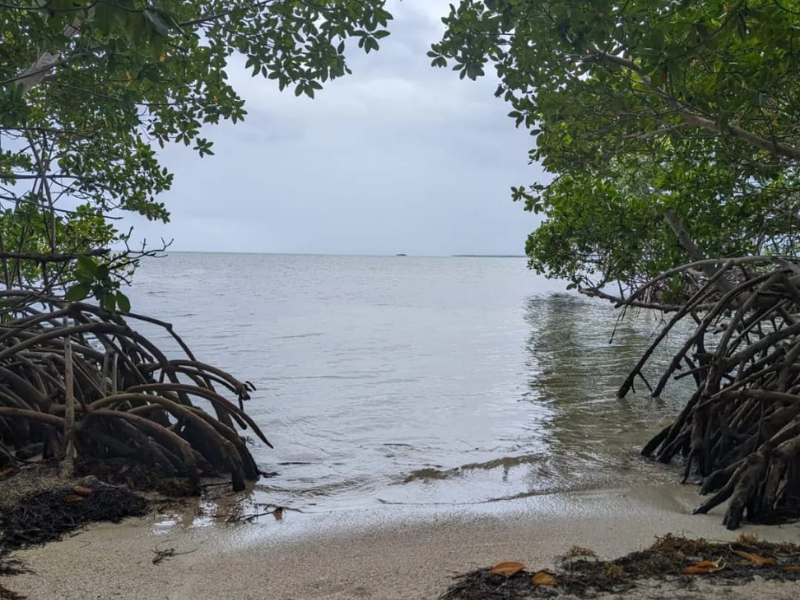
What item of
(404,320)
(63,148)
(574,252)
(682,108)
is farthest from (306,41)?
(404,320)

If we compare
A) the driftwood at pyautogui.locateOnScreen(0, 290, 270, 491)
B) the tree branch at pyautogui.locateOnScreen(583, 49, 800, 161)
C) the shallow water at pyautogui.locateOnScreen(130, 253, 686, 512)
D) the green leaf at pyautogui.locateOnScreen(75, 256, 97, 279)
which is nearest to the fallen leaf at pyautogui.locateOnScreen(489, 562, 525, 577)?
the shallow water at pyautogui.locateOnScreen(130, 253, 686, 512)

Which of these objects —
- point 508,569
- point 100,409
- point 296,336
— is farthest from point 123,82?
point 296,336

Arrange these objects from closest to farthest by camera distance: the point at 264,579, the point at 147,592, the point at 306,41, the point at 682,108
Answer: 1. the point at 147,592
2. the point at 264,579
3. the point at 682,108
4. the point at 306,41

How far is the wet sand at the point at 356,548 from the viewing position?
2.58m

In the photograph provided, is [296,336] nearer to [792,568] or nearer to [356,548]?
[356,548]

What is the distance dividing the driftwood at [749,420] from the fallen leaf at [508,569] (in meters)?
1.21

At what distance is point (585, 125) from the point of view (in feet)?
14.6

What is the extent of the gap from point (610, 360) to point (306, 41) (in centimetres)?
891

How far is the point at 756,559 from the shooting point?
270 centimetres

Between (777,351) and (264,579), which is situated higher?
(777,351)

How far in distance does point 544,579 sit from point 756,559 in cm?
86

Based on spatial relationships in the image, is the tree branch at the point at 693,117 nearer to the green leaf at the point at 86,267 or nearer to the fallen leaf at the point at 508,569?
the fallen leaf at the point at 508,569

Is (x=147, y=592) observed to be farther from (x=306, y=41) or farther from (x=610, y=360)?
(x=610, y=360)

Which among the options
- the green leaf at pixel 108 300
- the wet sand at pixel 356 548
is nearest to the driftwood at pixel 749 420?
the wet sand at pixel 356 548
